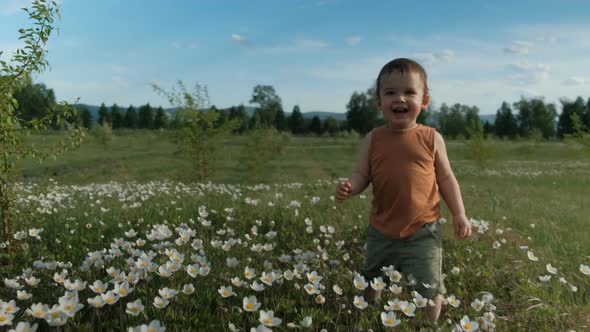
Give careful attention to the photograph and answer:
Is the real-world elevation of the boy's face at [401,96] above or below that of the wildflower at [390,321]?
above

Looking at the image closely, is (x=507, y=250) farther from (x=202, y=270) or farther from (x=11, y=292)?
(x=11, y=292)

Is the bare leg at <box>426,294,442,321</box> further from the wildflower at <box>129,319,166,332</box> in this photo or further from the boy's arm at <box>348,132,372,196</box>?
the wildflower at <box>129,319,166,332</box>

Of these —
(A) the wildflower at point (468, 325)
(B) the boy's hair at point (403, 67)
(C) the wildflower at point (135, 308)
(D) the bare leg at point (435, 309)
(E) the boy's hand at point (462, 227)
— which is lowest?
(D) the bare leg at point (435, 309)

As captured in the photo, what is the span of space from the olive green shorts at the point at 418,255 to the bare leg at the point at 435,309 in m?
0.04

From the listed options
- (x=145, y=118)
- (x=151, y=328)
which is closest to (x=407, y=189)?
(x=151, y=328)

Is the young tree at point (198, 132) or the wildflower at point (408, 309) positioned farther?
the young tree at point (198, 132)

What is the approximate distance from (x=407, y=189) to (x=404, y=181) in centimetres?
7

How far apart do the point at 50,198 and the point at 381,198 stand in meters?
6.67

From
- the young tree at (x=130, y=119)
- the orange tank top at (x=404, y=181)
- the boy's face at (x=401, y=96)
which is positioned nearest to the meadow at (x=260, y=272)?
the orange tank top at (x=404, y=181)

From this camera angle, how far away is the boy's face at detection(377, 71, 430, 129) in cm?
349

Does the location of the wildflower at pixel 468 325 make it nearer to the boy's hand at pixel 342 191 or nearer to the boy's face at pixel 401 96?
the boy's hand at pixel 342 191

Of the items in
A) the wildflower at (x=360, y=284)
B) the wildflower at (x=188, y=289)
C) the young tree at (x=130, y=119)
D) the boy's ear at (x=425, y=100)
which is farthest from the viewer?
the young tree at (x=130, y=119)

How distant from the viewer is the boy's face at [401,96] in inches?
137

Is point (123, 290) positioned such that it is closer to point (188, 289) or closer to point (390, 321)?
point (188, 289)
